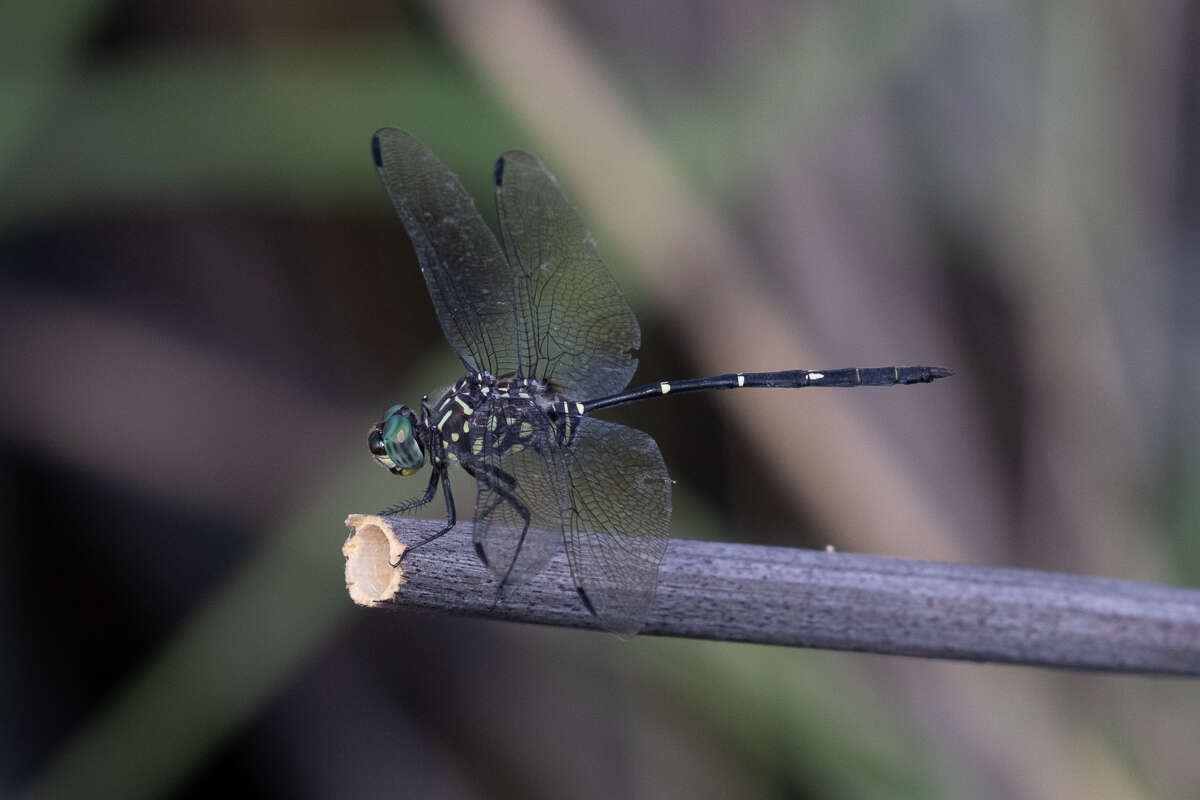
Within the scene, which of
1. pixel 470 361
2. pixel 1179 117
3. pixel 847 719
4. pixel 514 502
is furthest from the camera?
pixel 1179 117

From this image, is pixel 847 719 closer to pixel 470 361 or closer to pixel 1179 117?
pixel 470 361

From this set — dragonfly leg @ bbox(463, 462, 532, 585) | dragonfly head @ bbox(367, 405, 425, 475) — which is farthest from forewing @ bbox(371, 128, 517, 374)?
dragonfly leg @ bbox(463, 462, 532, 585)

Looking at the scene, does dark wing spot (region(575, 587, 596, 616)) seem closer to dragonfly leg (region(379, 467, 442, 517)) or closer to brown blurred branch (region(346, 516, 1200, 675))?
brown blurred branch (region(346, 516, 1200, 675))

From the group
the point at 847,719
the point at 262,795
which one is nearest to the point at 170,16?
the point at 262,795

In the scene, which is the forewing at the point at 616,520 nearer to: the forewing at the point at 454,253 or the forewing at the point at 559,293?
the forewing at the point at 559,293

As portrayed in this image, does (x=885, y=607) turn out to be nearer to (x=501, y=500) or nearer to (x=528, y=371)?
(x=501, y=500)

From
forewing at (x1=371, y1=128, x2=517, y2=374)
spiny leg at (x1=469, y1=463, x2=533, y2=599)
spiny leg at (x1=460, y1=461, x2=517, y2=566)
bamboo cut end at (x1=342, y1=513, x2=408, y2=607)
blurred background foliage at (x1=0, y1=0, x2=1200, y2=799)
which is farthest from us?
blurred background foliage at (x1=0, y1=0, x2=1200, y2=799)
